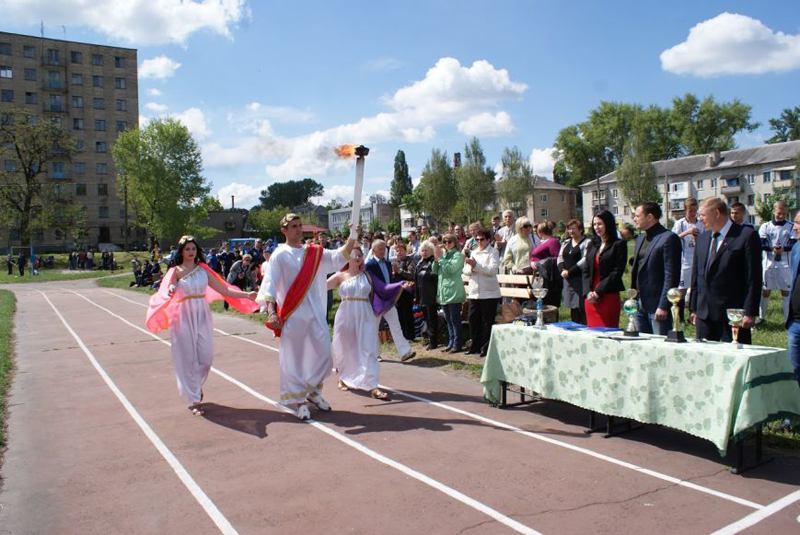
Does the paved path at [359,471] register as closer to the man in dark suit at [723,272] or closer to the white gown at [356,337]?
the white gown at [356,337]

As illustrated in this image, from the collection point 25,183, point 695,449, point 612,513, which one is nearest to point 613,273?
point 695,449

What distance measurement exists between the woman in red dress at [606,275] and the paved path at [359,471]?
49.0 inches

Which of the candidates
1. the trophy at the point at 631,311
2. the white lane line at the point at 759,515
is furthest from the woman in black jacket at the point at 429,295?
the white lane line at the point at 759,515

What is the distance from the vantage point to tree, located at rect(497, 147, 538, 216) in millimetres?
74500

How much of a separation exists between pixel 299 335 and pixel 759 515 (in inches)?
188

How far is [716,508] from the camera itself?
4.45 metres

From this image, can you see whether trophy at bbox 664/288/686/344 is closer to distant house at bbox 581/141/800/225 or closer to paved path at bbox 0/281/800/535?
paved path at bbox 0/281/800/535

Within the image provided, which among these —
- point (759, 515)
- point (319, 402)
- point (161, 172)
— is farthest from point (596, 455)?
point (161, 172)

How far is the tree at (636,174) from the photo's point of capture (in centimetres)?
6406

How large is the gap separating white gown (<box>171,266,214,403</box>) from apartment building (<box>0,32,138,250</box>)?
7501cm

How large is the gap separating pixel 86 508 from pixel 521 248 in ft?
28.6

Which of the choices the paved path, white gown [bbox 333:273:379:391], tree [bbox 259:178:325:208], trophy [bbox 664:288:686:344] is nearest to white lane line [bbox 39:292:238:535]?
the paved path

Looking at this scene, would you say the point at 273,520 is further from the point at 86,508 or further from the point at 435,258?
the point at 435,258

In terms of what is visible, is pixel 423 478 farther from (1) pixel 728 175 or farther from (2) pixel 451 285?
(1) pixel 728 175
